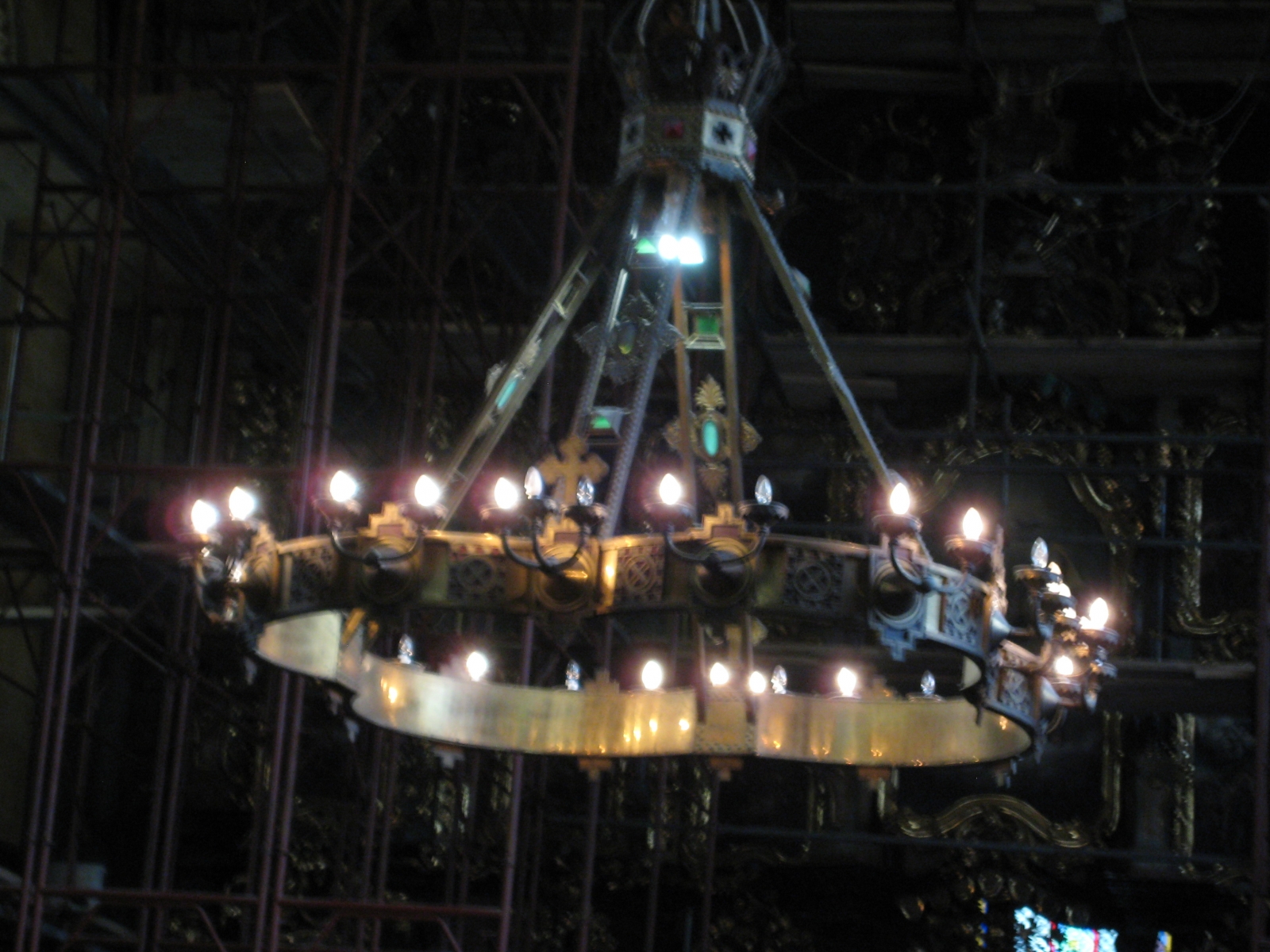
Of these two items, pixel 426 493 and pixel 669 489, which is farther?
pixel 426 493

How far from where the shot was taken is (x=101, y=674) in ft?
60.6

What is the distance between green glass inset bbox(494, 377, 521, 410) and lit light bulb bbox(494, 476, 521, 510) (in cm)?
69

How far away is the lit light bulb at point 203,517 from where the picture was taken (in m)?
8.88

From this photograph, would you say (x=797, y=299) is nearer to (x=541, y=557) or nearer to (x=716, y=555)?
(x=716, y=555)

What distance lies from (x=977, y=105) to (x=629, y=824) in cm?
635

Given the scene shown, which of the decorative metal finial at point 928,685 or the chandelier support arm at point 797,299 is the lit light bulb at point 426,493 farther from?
the decorative metal finial at point 928,685

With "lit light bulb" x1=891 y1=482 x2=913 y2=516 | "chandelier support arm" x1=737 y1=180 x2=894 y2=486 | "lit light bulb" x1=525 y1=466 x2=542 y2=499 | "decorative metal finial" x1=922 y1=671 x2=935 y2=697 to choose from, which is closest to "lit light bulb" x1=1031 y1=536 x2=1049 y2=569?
"chandelier support arm" x1=737 y1=180 x2=894 y2=486

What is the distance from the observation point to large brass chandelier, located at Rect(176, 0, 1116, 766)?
821 cm

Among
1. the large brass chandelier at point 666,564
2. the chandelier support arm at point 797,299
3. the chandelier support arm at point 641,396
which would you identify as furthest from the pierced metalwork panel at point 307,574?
the chandelier support arm at point 797,299

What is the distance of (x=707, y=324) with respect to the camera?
945cm

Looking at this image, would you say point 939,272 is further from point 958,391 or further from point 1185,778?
point 1185,778

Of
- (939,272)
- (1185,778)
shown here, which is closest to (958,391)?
(939,272)

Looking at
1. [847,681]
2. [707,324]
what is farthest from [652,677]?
[707,324]

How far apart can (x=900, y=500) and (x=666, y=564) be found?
33.8 inches
